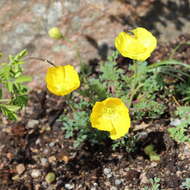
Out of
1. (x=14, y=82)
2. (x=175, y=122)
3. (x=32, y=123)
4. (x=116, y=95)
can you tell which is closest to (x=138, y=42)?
(x=116, y=95)

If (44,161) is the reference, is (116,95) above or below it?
above

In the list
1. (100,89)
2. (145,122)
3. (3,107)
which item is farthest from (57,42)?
(3,107)

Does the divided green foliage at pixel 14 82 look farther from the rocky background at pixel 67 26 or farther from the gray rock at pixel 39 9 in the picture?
the gray rock at pixel 39 9

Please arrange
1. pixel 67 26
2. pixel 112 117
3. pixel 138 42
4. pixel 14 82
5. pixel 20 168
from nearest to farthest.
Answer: pixel 14 82 < pixel 112 117 < pixel 138 42 < pixel 20 168 < pixel 67 26

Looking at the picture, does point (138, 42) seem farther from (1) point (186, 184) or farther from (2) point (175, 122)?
(1) point (186, 184)

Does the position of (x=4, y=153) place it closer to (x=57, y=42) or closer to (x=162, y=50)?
(x=57, y=42)

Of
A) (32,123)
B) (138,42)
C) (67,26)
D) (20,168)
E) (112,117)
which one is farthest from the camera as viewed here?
(67,26)
